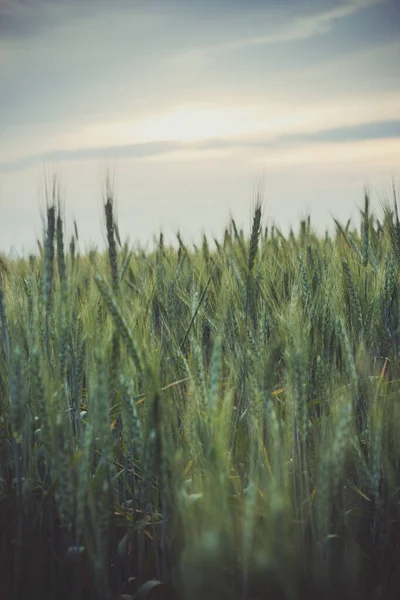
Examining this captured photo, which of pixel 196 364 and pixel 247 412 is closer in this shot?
pixel 196 364

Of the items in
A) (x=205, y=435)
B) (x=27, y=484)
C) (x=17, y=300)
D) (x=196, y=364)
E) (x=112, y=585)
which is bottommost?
(x=112, y=585)

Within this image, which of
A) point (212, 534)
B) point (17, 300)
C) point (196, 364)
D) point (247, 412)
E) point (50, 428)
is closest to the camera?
point (212, 534)

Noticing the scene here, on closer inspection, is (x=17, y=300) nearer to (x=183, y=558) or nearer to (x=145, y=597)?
(x=145, y=597)

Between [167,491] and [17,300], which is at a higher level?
[17,300]

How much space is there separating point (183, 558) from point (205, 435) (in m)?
0.26

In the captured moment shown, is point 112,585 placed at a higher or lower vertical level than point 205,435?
lower

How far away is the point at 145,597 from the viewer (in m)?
1.20

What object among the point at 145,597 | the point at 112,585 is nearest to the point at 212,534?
the point at 145,597

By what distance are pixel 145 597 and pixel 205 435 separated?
0.33m

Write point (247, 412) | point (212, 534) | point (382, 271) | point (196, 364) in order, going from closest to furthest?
1. point (212, 534)
2. point (196, 364)
3. point (247, 412)
4. point (382, 271)

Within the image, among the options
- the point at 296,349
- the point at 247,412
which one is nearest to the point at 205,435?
the point at 296,349

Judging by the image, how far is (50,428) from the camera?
1.11m

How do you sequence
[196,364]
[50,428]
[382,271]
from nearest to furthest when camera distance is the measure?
[50,428], [196,364], [382,271]

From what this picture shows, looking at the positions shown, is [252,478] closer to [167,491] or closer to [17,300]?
[167,491]
